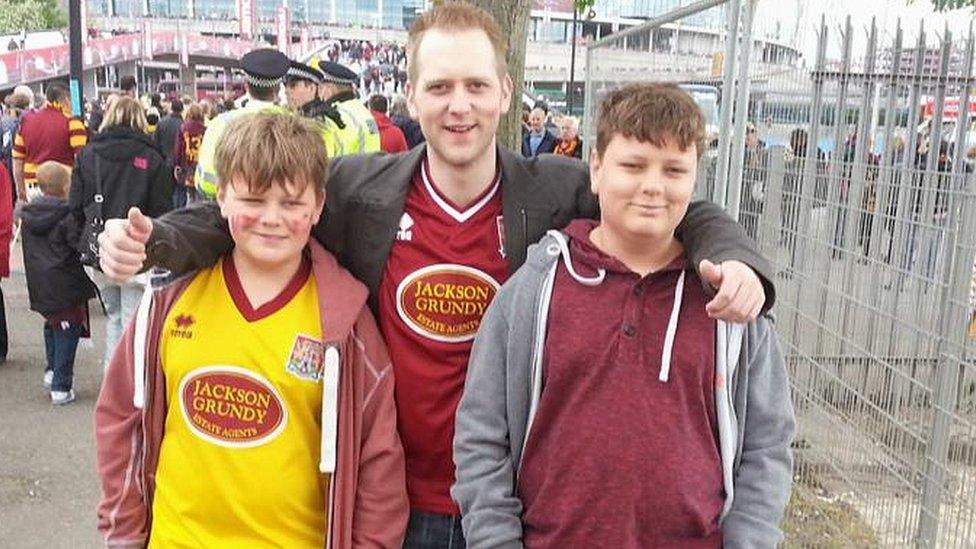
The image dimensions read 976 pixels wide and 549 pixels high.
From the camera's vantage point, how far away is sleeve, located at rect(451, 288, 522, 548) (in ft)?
6.27

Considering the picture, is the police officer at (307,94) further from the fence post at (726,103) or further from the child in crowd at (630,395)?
the child in crowd at (630,395)

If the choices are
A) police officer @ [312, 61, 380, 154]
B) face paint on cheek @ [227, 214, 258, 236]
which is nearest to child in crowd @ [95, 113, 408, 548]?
face paint on cheek @ [227, 214, 258, 236]

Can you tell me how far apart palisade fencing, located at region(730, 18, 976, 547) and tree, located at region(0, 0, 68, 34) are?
72.4m

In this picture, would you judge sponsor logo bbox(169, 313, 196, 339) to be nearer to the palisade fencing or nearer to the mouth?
the mouth

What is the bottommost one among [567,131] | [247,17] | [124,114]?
[567,131]

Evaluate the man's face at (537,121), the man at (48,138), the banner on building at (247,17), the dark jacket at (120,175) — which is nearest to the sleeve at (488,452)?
the dark jacket at (120,175)

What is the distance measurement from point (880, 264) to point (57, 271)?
472 cm

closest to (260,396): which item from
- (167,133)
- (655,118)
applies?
(655,118)

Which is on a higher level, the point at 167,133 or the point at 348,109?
the point at 348,109

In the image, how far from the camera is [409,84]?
2324 millimetres

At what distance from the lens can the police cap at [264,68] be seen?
471 cm

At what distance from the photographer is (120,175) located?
19.0 feet

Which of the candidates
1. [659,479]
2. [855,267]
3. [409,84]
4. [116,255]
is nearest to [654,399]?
[659,479]

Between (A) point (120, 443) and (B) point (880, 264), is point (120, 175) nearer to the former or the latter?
(A) point (120, 443)
